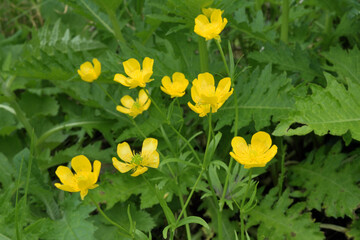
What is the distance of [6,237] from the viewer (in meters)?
1.49

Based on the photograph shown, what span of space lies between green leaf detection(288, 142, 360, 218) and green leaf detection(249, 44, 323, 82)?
349mm

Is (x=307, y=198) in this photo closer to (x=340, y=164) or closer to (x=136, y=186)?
(x=340, y=164)

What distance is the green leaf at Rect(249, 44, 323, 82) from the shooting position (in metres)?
1.77

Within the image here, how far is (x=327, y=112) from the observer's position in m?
1.29

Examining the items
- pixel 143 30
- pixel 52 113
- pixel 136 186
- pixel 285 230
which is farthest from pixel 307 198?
pixel 52 113

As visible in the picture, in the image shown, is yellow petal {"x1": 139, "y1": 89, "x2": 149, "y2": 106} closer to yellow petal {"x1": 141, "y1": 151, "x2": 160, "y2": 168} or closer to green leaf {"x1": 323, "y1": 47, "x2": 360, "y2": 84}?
yellow petal {"x1": 141, "y1": 151, "x2": 160, "y2": 168}

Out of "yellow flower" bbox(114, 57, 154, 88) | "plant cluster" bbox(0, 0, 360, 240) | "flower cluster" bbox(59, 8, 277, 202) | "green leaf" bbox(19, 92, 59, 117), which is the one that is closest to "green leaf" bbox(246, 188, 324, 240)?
"plant cluster" bbox(0, 0, 360, 240)

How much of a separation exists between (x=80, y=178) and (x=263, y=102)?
83 cm

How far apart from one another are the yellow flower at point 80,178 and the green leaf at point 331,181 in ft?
3.18

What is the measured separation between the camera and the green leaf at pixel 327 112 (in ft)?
4.11

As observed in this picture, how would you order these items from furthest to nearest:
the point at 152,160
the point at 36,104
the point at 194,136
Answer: the point at 36,104 → the point at 194,136 → the point at 152,160

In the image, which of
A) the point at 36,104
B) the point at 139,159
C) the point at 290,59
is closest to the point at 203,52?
the point at 290,59

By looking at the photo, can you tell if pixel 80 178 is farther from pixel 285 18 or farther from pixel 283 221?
pixel 285 18

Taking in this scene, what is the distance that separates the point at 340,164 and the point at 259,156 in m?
0.88
